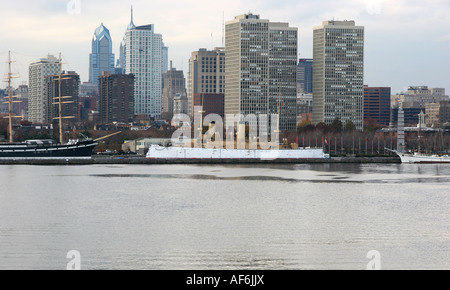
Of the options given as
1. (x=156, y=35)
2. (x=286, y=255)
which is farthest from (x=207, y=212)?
(x=156, y=35)

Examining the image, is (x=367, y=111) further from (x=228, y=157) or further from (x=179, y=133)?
(x=228, y=157)

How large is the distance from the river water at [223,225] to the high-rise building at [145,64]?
14634 cm

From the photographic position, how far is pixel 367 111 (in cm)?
13750

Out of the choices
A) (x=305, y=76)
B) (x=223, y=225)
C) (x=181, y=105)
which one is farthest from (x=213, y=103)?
(x=223, y=225)

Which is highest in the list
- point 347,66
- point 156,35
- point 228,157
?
point 156,35

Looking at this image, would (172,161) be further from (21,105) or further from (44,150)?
(21,105)

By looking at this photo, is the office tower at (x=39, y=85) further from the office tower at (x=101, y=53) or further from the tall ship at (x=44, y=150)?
the tall ship at (x=44, y=150)

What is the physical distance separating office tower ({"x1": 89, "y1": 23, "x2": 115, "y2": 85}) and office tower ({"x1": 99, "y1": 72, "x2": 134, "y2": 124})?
45.2 metres

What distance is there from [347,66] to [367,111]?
45.1m

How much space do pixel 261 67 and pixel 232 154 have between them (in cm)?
3416

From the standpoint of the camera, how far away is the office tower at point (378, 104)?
13738 centimetres

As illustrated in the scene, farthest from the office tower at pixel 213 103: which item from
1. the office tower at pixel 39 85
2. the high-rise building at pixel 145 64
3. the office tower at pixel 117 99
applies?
the high-rise building at pixel 145 64

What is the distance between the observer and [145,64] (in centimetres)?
18575
